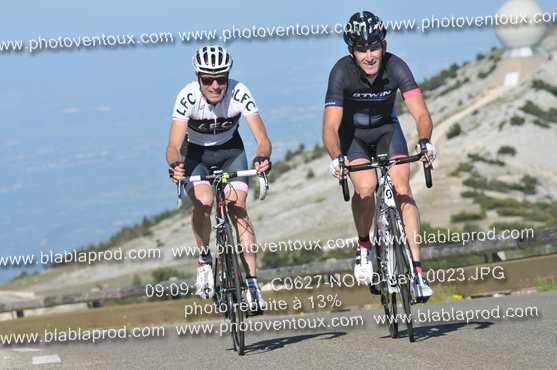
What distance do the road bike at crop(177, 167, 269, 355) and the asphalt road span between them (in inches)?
12.3

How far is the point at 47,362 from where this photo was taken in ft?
44.3

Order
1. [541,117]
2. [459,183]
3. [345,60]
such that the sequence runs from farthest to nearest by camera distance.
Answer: [541,117]
[459,183]
[345,60]

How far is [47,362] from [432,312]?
4.71 meters

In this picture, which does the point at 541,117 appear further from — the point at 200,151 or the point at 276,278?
the point at 200,151

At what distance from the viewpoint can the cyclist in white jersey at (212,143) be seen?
1339 cm

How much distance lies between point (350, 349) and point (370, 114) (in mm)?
2251

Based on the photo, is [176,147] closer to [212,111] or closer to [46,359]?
[212,111]

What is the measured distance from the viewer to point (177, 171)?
13.3 m

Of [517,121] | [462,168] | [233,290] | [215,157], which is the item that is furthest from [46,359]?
[517,121]

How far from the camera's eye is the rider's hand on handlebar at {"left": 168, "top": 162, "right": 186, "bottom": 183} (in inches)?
526

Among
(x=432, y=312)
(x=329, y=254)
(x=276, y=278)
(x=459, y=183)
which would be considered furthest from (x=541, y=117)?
(x=432, y=312)

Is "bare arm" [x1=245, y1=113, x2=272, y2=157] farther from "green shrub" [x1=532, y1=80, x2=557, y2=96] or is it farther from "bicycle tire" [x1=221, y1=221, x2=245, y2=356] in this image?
"green shrub" [x1=532, y1=80, x2=557, y2=96]

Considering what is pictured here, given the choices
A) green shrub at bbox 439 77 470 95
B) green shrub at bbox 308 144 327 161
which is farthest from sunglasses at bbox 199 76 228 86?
green shrub at bbox 439 77 470 95

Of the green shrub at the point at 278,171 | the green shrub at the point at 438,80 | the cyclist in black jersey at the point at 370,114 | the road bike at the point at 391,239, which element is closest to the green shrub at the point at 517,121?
the green shrub at the point at 278,171
